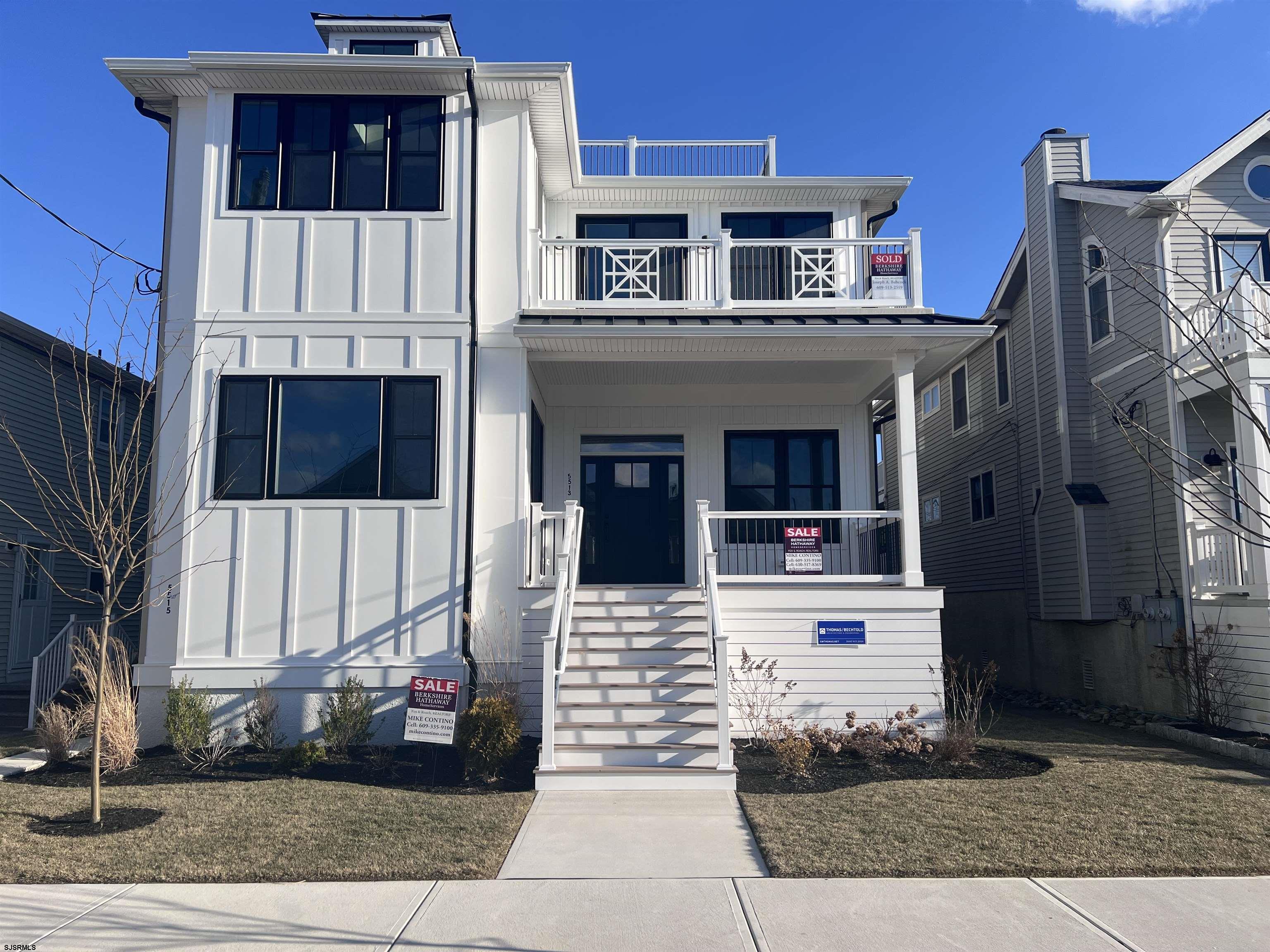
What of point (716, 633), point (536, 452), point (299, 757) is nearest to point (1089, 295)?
point (536, 452)

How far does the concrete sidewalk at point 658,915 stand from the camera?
4707 millimetres

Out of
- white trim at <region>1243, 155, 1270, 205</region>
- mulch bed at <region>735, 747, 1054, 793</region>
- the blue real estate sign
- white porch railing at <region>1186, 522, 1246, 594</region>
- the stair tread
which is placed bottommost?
mulch bed at <region>735, 747, 1054, 793</region>

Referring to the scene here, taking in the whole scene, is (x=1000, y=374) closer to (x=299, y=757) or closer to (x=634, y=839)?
(x=634, y=839)

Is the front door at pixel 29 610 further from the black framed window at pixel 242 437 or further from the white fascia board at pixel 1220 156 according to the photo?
the white fascia board at pixel 1220 156

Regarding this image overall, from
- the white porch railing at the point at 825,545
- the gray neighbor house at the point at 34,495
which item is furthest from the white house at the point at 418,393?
the gray neighbor house at the point at 34,495

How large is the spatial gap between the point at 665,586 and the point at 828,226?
6454mm

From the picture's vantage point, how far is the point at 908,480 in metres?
11.1

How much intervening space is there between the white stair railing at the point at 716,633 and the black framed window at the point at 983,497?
9.59 metres

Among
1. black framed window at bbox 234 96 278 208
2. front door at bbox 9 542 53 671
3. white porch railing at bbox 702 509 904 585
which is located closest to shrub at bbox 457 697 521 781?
white porch railing at bbox 702 509 904 585

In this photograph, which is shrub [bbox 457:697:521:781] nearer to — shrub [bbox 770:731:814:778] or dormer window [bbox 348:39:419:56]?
shrub [bbox 770:731:814:778]

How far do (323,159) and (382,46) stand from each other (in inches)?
129

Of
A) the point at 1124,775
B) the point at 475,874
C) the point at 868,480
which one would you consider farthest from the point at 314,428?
the point at 1124,775

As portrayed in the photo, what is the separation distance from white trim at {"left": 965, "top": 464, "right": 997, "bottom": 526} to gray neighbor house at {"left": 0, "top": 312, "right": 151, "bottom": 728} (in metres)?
15.1

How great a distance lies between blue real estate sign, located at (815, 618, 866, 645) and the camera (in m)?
10.6
